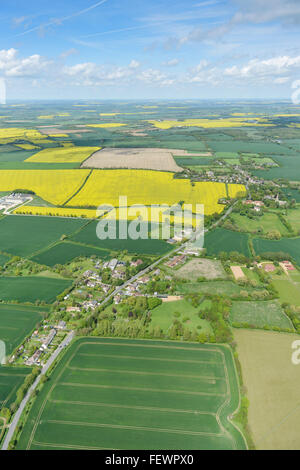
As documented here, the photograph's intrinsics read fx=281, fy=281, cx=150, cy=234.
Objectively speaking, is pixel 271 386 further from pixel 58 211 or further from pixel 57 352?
pixel 58 211

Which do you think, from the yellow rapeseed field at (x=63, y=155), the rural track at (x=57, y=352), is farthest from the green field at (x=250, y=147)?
the rural track at (x=57, y=352)

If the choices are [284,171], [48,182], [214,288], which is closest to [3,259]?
[214,288]

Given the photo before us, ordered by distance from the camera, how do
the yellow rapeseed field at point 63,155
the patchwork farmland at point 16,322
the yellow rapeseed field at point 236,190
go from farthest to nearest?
the yellow rapeseed field at point 63,155 → the yellow rapeseed field at point 236,190 → the patchwork farmland at point 16,322

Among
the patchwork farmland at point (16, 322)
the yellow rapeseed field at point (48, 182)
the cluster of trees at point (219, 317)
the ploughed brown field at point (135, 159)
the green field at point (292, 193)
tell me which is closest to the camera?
the cluster of trees at point (219, 317)

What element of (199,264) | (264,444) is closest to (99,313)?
(199,264)

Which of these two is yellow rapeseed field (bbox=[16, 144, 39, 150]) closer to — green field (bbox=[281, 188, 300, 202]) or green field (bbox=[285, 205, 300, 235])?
green field (bbox=[281, 188, 300, 202])

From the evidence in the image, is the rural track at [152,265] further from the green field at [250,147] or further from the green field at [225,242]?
the green field at [250,147]
